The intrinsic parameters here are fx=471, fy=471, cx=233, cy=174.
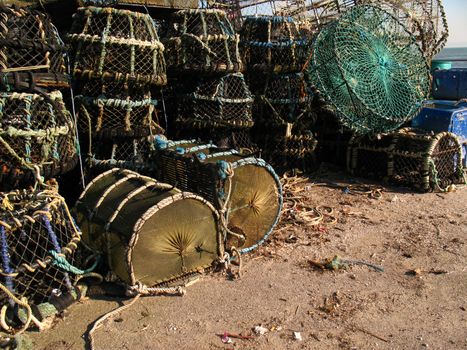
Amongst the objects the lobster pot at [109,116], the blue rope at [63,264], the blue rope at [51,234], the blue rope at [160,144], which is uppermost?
the lobster pot at [109,116]

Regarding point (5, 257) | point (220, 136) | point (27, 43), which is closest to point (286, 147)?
point (220, 136)

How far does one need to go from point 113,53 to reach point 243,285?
6.84 ft

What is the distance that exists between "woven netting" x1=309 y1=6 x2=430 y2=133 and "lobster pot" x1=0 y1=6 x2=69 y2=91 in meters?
2.70

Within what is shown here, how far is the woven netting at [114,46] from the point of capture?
3.69 metres

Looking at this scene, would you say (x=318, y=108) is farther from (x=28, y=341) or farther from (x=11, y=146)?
(x=28, y=341)

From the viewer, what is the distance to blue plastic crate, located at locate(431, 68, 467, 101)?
23.8 ft

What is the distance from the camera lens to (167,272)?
307 cm

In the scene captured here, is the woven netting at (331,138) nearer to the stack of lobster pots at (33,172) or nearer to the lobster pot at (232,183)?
the lobster pot at (232,183)

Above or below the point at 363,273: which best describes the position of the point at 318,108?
above

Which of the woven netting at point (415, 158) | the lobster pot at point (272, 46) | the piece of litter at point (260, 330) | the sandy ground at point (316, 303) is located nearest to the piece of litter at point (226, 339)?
the sandy ground at point (316, 303)

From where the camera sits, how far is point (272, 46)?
194 inches

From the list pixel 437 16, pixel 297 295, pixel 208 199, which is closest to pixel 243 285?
pixel 297 295

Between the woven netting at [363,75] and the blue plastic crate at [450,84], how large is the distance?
2337 millimetres

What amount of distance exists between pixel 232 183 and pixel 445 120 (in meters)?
3.32
